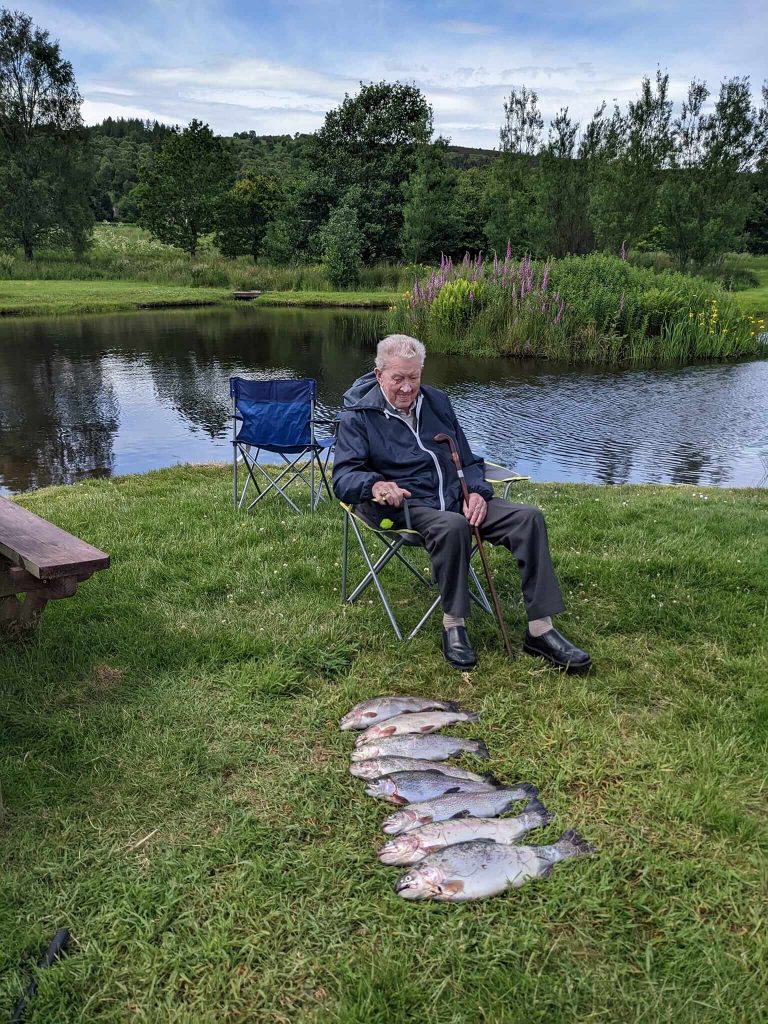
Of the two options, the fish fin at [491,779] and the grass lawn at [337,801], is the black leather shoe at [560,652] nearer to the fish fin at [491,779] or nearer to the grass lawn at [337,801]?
the grass lawn at [337,801]

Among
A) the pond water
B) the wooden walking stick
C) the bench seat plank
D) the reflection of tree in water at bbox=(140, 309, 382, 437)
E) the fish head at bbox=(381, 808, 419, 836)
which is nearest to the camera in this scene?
the fish head at bbox=(381, 808, 419, 836)

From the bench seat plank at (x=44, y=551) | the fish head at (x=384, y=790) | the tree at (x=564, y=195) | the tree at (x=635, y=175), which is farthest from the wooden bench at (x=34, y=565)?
the tree at (x=564, y=195)

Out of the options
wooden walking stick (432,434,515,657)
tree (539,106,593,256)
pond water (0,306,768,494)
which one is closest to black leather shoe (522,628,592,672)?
wooden walking stick (432,434,515,657)

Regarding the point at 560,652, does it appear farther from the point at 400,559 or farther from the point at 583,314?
the point at 583,314

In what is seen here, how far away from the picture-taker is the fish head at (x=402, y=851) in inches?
88.5

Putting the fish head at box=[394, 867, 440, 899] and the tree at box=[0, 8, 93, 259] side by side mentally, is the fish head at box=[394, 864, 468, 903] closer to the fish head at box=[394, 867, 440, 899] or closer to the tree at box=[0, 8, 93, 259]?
the fish head at box=[394, 867, 440, 899]

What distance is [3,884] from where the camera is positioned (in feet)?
7.07

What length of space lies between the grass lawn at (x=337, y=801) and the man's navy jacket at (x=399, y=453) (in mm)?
635

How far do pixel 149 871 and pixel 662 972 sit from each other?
1.41 m

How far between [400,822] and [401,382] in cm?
204

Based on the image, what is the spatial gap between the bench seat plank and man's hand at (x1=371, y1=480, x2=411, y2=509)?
1.18m

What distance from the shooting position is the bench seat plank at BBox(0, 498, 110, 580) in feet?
9.46

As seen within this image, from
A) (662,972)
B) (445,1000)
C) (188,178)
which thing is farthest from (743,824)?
(188,178)

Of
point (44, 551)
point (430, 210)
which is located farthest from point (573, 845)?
point (430, 210)
